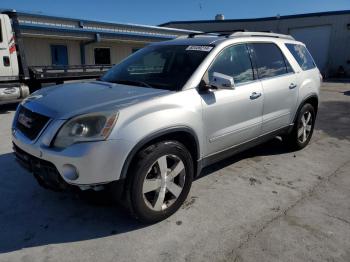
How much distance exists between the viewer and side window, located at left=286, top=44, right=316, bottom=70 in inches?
201

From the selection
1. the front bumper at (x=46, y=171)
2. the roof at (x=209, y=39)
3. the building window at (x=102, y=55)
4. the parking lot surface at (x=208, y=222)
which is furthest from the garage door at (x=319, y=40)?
the front bumper at (x=46, y=171)

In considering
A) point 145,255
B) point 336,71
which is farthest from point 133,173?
point 336,71

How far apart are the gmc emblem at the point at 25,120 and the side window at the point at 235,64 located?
188 cm

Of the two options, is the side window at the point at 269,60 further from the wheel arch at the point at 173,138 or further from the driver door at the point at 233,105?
the wheel arch at the point at 173,138

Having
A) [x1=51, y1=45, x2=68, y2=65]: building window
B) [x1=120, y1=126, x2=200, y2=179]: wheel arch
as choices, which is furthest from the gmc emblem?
[x1=51, y1=45, x2=68, y2=65]: building window

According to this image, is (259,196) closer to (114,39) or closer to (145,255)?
(145,255)

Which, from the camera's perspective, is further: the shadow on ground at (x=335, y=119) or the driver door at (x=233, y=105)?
the shadow on ground at (x=335, y=119)

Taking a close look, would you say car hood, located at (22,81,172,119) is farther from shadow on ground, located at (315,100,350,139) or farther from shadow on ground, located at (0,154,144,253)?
shadow on ground, located at (315,100,350,139)

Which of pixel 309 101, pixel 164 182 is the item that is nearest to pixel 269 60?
pixel 309 101

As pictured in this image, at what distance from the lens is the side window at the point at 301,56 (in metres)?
5.11

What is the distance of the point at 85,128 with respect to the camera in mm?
2713

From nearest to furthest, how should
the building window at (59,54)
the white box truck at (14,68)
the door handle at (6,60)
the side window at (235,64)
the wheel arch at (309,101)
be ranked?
the side window at (235,64) < the wheel arch at (309,101) < the white box truck at (14,68) < the door handle at (6,60) < the building window at (59,54)

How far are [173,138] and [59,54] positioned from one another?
51.0 ft

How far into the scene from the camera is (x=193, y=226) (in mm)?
3170
